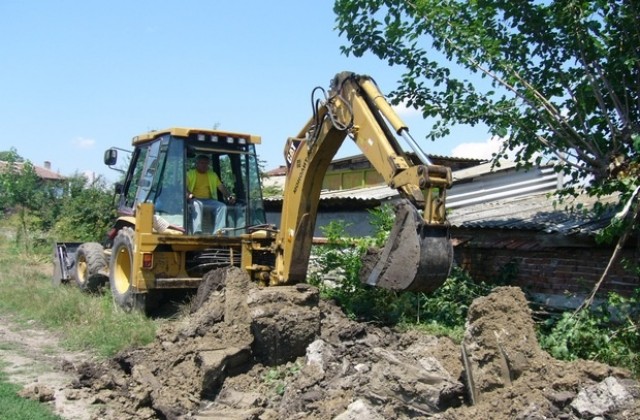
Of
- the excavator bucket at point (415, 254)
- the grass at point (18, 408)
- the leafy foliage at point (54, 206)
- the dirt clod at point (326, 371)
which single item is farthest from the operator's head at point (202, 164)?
the leafy foliage at point (54, 206)

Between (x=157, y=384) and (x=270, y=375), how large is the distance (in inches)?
42.2

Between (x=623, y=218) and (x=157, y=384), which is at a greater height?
(x=623, y=218)

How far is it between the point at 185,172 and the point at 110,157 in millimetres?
1783

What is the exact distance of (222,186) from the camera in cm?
965

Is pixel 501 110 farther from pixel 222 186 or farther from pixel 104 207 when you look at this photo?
pixel 104 207

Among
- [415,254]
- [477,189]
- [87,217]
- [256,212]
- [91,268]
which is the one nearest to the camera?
[415,254]

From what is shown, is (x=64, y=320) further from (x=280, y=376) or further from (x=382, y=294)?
(x=382, y=294)

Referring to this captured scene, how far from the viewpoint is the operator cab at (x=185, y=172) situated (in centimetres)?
916

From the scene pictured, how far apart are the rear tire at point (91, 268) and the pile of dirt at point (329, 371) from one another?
353 cm

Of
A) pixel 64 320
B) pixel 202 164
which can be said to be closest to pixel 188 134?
pixel 202 164

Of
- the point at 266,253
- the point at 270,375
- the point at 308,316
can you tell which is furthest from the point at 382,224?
the point at 270,375

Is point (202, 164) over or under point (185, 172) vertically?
over

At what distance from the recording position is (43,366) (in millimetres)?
7539

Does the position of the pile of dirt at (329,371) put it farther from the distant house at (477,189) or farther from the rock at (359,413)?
the distant house at (477,189)
